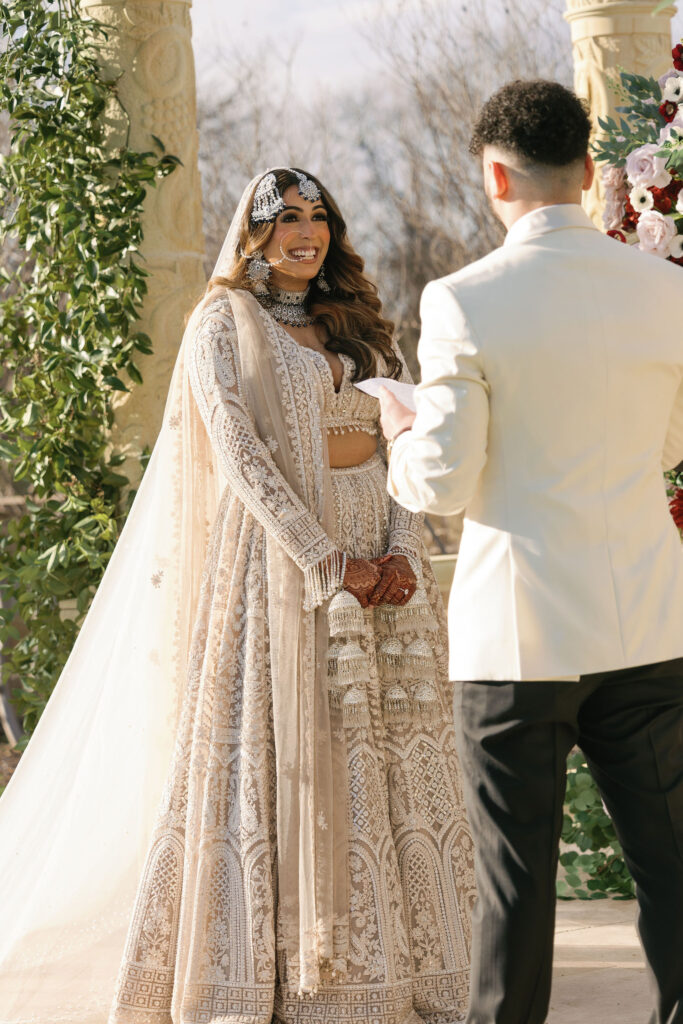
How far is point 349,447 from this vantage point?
2.94 m

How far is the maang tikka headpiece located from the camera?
2871 millimetres

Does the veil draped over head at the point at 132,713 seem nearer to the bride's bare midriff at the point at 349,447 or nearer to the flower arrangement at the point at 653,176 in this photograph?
the bride's bare midriff at the point at 349,447

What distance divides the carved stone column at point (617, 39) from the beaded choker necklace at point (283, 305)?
4.35 ft

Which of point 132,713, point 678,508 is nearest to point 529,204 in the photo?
point 678,508

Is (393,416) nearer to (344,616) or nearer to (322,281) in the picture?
(344,616)

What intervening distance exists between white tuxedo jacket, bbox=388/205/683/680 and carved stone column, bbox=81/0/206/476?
7.08 ft

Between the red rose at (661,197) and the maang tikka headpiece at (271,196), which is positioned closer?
the red rose at (661,197)

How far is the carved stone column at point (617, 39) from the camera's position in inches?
154

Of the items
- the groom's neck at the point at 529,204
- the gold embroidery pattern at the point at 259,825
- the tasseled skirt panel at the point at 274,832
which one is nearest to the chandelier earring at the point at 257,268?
the gold embroidery pattern at the point at 259,825

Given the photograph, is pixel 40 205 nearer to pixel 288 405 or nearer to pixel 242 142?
pixel 288 405

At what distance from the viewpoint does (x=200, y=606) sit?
2871mm

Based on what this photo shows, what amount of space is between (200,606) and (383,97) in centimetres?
713

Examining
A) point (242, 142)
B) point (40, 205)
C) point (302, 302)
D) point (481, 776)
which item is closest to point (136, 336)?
point (40, 205)

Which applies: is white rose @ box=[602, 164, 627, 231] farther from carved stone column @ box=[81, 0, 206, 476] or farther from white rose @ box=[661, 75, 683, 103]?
carved stone column @ box=[81, 0, 206, 476]
